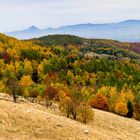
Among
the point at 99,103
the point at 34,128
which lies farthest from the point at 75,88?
the point at 34,128

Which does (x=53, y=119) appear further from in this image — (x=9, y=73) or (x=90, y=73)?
(x=90, y=73)

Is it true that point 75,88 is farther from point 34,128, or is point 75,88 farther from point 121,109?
point 34,128

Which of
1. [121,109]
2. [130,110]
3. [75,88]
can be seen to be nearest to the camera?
[121,109]

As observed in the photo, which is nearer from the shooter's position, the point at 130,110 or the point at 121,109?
the point at 121,109

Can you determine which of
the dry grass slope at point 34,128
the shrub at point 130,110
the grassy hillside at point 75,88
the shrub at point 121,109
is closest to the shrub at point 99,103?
the grassy hillside at point 75,88

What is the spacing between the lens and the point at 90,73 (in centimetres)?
19812

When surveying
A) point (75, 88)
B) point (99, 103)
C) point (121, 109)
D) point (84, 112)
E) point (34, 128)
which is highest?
point (34, 128)

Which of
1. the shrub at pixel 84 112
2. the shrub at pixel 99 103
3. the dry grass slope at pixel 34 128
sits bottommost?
the shrub at pixel 99 103

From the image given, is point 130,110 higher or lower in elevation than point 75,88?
higher

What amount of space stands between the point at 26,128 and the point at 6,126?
2537mm

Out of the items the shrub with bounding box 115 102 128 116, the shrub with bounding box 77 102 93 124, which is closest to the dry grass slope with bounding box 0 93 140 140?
the shrub with bounding box 77 102 93 124

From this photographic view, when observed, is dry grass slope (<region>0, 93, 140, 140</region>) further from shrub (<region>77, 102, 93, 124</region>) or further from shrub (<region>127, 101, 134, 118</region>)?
shrub (<region>127, 101, 134, 118</region>)

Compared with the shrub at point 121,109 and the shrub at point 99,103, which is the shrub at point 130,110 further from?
the shrub at point 99,103

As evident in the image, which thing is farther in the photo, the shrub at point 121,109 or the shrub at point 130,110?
the shrub at point 130,110
